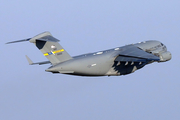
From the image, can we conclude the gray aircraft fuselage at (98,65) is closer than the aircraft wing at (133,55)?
No

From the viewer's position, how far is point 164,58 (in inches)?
854

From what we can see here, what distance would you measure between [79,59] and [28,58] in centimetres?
388

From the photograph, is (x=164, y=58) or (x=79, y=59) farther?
(x=164, y=58)

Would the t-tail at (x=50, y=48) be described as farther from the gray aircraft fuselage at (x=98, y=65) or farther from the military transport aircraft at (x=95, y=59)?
the gray aircraft fuselage at (x=98, y=65)

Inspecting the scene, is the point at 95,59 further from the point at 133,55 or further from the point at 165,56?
the point at 165,56

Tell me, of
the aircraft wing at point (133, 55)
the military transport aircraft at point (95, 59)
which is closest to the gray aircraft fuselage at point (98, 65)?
the military transport aircraft at point (95, 59)

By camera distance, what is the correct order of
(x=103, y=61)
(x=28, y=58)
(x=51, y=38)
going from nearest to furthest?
(x=51, y=38) < (x=103, y=61) < (x=28, y=58)

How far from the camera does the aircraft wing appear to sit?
19.3m

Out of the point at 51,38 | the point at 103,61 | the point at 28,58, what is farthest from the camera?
the point at 28,58

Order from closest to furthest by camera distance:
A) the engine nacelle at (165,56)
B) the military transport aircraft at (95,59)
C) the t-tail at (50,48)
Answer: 1. the t-tail at (50,48)
2. the military transport aircraft at (95,59)
3. the engine nacelle at (165,56)

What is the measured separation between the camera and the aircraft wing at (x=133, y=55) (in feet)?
63.4

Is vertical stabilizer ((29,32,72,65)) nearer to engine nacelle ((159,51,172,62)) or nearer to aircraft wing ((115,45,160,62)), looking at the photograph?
aircraft wing ((115,45,160,62))

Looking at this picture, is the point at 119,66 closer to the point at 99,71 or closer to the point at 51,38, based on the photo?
the point at 99,71

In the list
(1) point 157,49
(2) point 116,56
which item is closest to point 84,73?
(2) point 116,56
